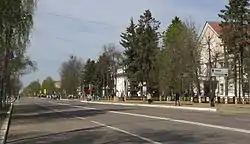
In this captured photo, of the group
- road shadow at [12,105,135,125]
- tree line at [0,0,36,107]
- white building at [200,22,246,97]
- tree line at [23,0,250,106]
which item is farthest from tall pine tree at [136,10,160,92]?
tree line at [0,0,36,107]

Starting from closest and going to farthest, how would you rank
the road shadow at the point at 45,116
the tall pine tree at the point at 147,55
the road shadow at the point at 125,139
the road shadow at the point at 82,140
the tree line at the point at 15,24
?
1. the road shadow at the point at 125,139
2. the road shadow at the point at 82,140
3. the tree line at the point at 15,24
4. the road shadow at the point at 45,116
5. the tall pine tree at the point at 147,55

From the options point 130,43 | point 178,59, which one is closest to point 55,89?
point 130,43

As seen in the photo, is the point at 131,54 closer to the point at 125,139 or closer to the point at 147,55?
the point at 147,55

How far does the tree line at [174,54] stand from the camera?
6538cm

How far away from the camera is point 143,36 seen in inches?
3526

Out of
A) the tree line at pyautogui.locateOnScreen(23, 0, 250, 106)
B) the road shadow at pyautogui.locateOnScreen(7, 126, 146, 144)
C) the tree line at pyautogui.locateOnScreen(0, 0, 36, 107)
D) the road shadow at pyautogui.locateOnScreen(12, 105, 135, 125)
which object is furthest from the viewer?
the tree line at pyautogui.locateOnScreen(23, 0, 250, 106)

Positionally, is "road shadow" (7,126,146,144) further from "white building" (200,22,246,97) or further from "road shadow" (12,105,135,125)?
"white building" (200,22,246,97)

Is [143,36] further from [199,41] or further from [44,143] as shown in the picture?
[44,143]

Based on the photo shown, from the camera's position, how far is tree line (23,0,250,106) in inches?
2574

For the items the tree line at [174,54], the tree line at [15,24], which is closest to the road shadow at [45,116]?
the tree line at [15,24]

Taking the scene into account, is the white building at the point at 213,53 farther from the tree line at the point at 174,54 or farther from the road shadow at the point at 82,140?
the road shadow at the point at 82,140

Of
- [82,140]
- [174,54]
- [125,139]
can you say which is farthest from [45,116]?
[174,54]

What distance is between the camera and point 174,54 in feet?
230

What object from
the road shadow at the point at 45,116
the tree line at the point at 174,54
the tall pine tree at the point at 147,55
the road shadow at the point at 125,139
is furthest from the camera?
the tall pine tree at the point at 147,55
